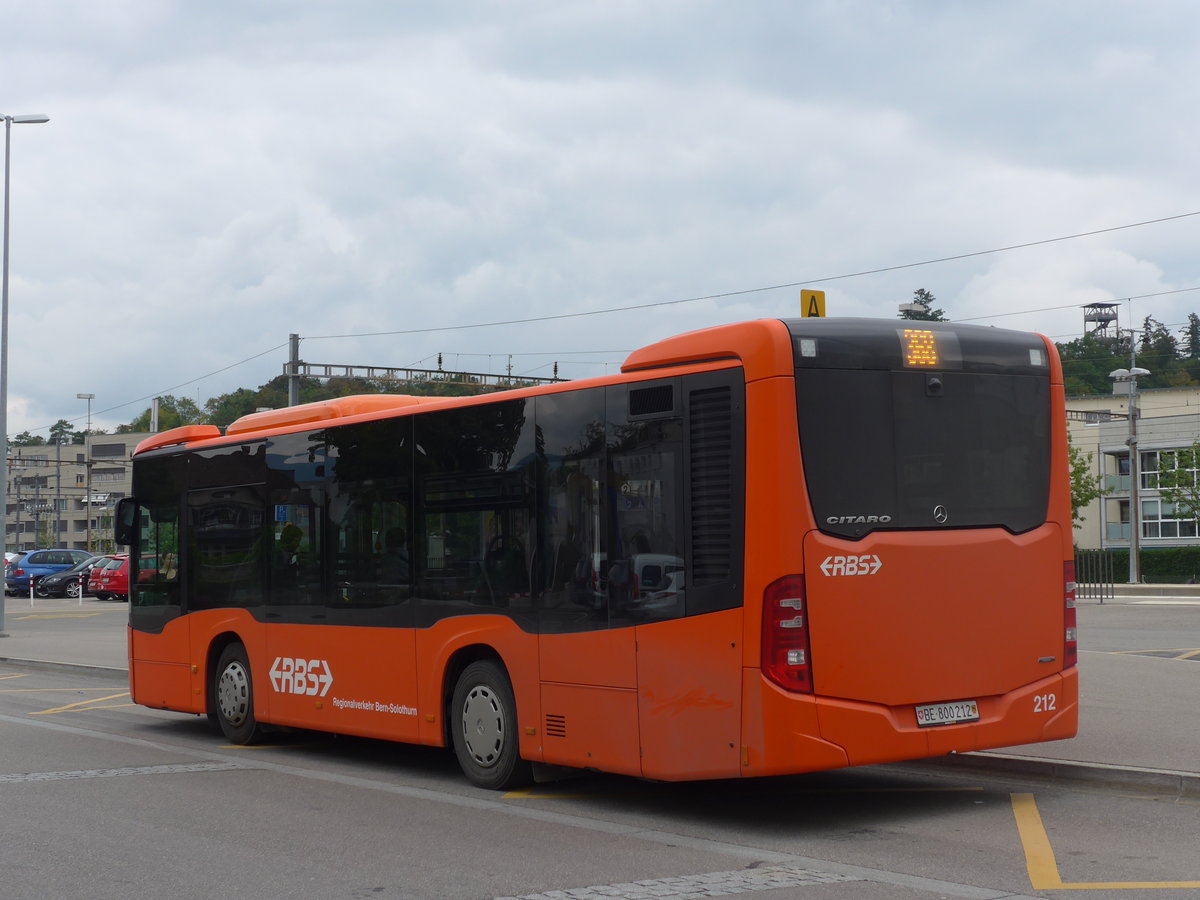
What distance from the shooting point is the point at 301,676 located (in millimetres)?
11984

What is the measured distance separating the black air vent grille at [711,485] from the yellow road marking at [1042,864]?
7.04ft

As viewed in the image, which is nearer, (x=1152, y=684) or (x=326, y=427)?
(x=326, y=427)

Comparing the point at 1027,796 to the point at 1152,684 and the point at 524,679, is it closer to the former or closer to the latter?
the point at 524,679

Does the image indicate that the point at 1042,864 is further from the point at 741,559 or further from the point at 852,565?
the point at 741,559

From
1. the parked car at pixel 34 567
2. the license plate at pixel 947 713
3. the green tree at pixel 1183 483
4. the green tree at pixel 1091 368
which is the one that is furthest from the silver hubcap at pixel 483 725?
the green tree at pixel 1091 368

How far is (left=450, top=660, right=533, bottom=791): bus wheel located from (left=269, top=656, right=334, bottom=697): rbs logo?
5.81 feet

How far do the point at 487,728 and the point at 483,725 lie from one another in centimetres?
5

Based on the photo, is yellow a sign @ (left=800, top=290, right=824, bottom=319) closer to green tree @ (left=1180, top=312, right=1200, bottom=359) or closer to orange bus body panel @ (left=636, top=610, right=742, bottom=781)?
orange bus body panel @ (left=636, top=610, right=742, bottom=781)

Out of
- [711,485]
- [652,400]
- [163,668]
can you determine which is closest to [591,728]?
[711,485]

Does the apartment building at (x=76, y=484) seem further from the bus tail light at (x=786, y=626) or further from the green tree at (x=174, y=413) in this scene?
the bus tail light at (x=786, y=626)

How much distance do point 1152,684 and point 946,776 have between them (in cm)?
554

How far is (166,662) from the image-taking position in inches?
549

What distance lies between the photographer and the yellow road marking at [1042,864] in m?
6.68

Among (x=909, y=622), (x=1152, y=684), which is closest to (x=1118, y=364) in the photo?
(x=1152, y=684)
